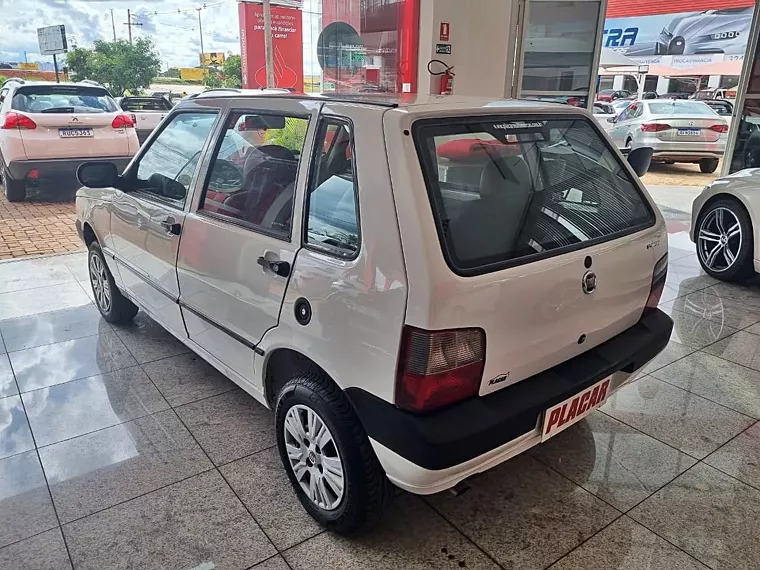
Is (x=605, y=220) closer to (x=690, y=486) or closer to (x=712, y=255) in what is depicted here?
(x=690, y=486)

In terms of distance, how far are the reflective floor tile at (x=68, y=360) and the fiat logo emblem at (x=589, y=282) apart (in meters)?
2.57

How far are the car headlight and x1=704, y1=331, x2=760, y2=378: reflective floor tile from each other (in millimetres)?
22583

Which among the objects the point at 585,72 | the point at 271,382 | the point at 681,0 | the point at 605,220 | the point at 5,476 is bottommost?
the point at 5,476

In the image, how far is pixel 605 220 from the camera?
7.17 feet

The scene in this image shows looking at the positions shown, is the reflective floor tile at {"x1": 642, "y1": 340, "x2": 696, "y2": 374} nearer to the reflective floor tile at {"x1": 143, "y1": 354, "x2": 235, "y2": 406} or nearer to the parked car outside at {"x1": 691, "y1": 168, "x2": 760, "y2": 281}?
the parked car outside at {"x1": 691, "y1": 168, "x2": 760, "y2": 281}

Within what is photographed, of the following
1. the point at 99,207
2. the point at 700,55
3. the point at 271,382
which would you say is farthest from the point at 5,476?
the point at 700,55

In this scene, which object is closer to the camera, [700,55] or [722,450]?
[722,450]

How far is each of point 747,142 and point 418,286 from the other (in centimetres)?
766

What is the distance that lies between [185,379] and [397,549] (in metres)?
1.68

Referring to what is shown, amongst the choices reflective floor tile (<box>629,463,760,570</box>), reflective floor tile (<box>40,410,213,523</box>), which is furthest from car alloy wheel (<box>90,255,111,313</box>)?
reflective floor tile (<box>629,463,760,570</box>)

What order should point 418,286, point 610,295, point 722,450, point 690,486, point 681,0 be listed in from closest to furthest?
1. point 418,286
2. point 610,295
3. point 690,486
4. point 722,450
5. point 681,0

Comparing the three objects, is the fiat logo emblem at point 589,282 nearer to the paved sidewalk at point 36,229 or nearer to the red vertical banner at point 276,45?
the paved sidewalk at point 36,229

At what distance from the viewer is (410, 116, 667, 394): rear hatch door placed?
5.65 ft

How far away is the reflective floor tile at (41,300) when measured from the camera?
165 inches
